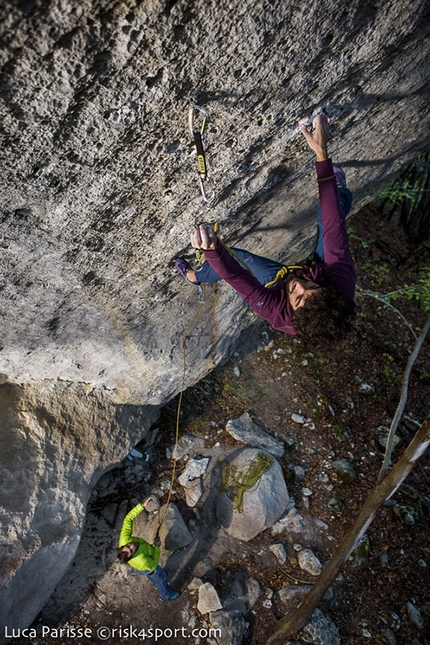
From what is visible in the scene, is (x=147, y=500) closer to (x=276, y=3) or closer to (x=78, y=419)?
(x=78, y=419)

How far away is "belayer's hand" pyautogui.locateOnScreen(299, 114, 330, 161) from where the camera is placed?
2.41 m

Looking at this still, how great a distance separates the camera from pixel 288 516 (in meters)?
5.23

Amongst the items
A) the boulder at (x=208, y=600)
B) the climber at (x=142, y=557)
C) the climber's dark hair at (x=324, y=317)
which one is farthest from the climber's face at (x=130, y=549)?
the climber's dark hair at (x=324, y=317)

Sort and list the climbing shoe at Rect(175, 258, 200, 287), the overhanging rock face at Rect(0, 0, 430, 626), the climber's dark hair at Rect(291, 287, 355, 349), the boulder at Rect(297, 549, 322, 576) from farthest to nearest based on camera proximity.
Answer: the boulder at Rect(297, 549, 322, 576) → the climbing shoe at Rect(175, 258, 200, 287) → the climber's dark hair at Rect(291, 287, 355, 349) → the overhanging rock face at Rect(0, 0, 430, 626)

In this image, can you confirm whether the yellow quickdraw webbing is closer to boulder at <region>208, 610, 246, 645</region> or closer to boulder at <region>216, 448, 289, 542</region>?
boulder at <region>216, 448, 289, 542</region>

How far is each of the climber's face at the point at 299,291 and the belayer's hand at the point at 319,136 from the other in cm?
77

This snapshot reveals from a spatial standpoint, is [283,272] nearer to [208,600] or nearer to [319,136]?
[319,136]

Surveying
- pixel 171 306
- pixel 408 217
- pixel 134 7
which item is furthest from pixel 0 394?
pixel 408 217

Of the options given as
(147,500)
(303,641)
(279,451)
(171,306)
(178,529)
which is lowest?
(303,641)

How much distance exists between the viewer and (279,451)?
574cm

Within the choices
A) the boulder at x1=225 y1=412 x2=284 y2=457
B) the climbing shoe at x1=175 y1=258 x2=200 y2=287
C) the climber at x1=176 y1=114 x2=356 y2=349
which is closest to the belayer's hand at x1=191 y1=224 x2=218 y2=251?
the climber at x1=176 y1=114 x2=356 y2=349

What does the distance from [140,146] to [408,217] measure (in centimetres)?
973

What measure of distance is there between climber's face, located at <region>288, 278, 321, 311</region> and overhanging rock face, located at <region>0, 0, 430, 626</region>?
0.87m

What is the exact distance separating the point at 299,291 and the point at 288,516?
12.9 feet
